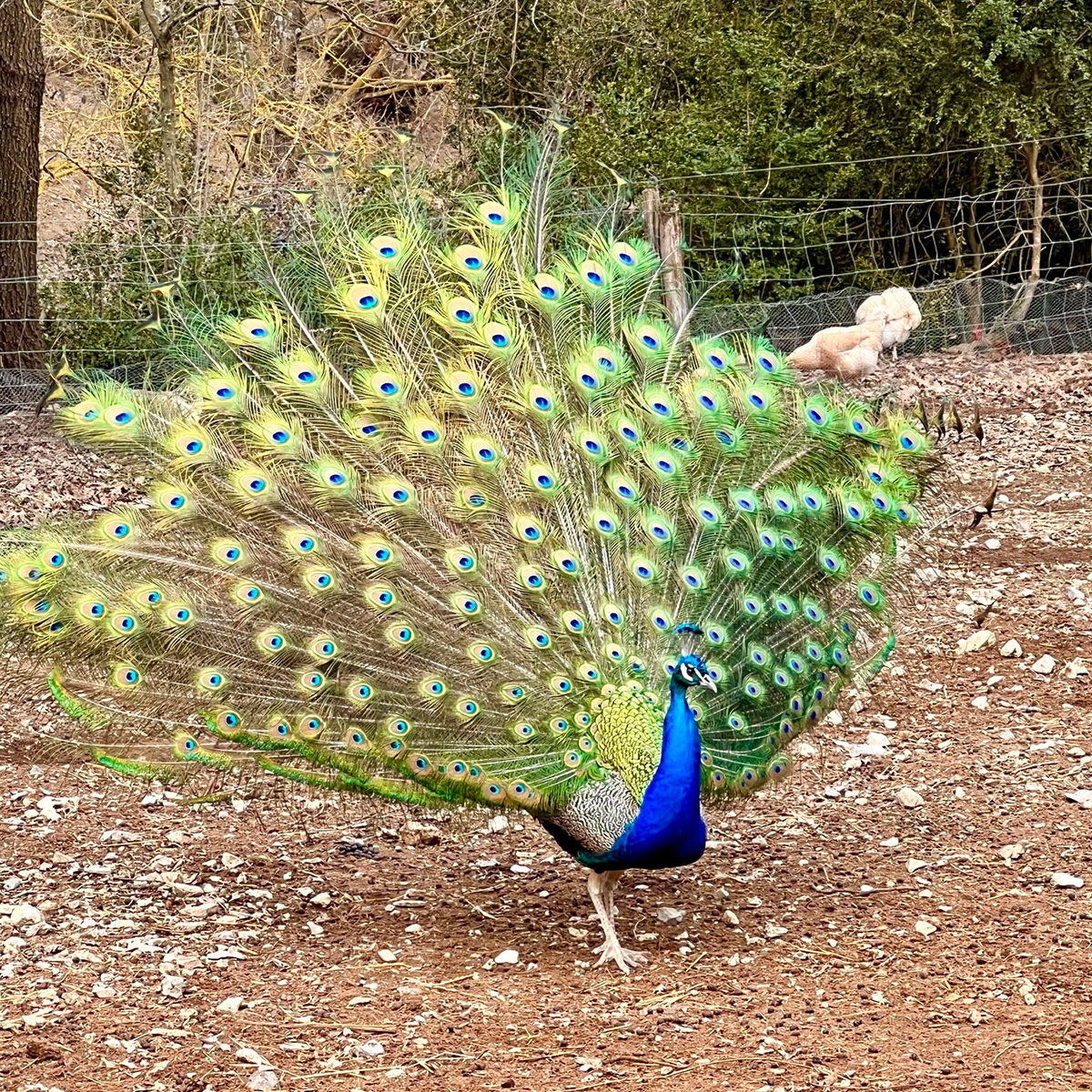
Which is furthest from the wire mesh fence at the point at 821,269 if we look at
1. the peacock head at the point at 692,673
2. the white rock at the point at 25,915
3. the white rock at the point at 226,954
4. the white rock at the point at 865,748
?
the peacock head at the point at 692,673

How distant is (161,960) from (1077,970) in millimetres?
2871

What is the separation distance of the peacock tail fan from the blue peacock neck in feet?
0.60

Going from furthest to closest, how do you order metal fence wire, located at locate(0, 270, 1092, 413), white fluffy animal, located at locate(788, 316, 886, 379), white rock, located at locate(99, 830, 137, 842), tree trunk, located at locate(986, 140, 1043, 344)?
tree trunk, located at locate(986, 140, 1043, 344) → metal fence wire, located at locate(0, 270, 1092, 413) → white fluffy animal, located at locate(788, 316, 886, 379) → white rock, located at locate(99, 830, 137, 842)

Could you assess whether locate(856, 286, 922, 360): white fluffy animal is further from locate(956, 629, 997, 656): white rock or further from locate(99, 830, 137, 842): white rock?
locate(99, 830, 137, 842): white rock

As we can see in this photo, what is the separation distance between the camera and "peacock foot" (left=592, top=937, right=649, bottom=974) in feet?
16.8

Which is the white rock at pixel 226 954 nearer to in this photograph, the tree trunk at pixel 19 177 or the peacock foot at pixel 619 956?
the peacock foot at pixel 619 956

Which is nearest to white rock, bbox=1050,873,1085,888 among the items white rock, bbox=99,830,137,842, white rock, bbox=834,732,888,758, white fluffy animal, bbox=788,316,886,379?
white rock, bbox=834,732,888,758

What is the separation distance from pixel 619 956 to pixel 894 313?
968cm

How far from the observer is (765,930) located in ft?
17.6

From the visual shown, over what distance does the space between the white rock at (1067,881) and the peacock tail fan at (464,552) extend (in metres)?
1.04

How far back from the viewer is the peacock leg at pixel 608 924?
5137 millimetres

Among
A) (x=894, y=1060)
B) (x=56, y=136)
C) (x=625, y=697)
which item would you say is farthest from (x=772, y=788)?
(x=56, y=136)

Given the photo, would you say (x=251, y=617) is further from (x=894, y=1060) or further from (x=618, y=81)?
(x=618, y=81)

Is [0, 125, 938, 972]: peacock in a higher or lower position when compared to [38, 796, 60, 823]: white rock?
higher
